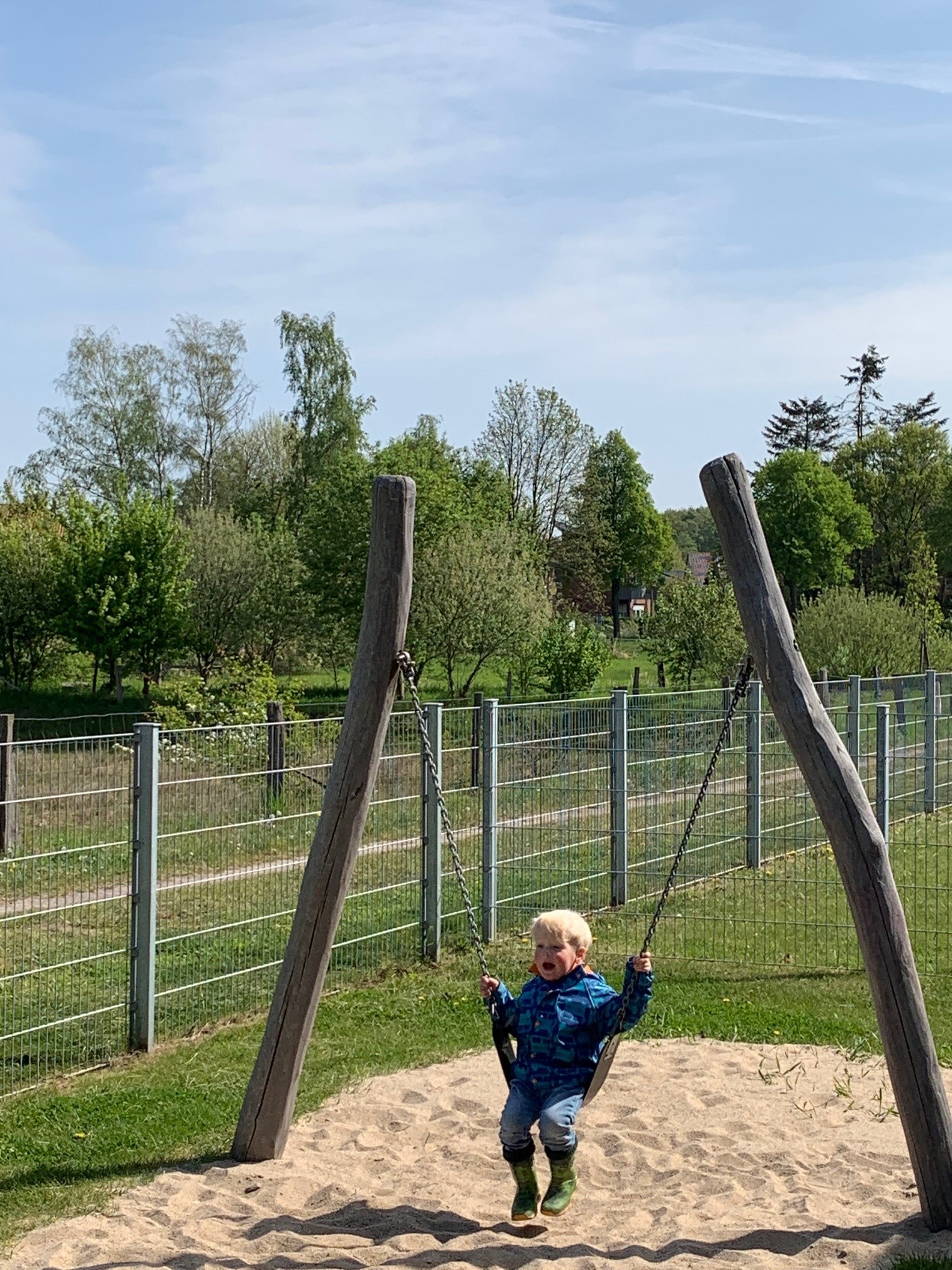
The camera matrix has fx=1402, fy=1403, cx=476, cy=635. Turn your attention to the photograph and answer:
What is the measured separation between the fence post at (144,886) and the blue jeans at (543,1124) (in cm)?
302

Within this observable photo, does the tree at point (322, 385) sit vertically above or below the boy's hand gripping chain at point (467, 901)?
above

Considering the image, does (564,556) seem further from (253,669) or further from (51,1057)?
(51,1057)

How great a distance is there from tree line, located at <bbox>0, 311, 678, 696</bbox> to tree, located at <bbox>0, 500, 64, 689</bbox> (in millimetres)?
50

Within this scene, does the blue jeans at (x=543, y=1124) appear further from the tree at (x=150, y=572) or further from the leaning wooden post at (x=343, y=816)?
the tree at (x=150, y=572)

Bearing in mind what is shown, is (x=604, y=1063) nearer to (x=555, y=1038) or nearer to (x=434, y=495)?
(x=555, y=1038)

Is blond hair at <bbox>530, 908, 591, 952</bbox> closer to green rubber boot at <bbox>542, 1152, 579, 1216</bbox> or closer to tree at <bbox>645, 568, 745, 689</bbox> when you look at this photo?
green rubber boot at <bbox>542, 1152, 579, 1216</bbox>

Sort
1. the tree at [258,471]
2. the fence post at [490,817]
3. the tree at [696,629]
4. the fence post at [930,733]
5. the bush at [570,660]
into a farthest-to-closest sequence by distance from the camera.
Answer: the tree at [258,471]
the tree at [696,629]
the bush at [570,660]
the fence post at [930,733]
the fence post at [490,817]

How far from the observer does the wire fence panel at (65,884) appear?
720cm

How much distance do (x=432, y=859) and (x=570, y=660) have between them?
2172cm

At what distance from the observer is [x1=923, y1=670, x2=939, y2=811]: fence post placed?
14867mm

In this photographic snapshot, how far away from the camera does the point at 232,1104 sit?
21.8 ft

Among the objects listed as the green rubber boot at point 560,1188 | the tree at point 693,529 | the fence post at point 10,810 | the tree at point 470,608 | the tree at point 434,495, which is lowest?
the green rubber boot at point 560,1188

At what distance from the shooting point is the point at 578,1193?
18.0 ft

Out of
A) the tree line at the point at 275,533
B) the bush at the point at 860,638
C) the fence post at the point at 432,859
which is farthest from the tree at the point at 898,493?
the fence post at the point at 432,859
